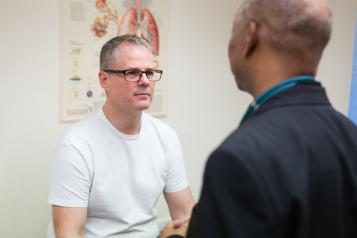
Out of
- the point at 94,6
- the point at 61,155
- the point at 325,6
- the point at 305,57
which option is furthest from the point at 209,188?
the point at 94,6

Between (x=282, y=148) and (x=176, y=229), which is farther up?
(x=282, y=148)

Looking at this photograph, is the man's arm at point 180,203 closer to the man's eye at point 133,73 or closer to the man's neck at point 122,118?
the man's neck at point 122,118

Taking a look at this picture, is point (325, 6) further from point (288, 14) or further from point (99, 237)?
point (99, 237)

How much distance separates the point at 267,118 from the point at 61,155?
0.94m

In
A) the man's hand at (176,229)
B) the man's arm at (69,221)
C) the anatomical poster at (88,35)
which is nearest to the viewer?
the man's hand at (176,229)

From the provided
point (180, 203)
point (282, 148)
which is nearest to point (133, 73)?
point (180, 203)

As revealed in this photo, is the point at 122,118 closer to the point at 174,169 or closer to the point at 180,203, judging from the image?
the point at 174,169

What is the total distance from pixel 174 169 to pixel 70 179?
1.48 ft

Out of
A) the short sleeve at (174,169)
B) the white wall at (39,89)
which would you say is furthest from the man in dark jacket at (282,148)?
the white wall at (39,89)

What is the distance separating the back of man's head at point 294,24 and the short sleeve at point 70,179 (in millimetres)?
915

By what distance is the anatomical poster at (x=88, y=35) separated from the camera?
6.23ft

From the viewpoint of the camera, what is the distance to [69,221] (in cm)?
146

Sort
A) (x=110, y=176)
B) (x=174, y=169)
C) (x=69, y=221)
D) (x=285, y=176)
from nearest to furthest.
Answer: (x=285, y=176), (x=69, y=221), (x=110, y=176), (x=174, y=169)

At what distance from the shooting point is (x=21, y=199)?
1.86 m
